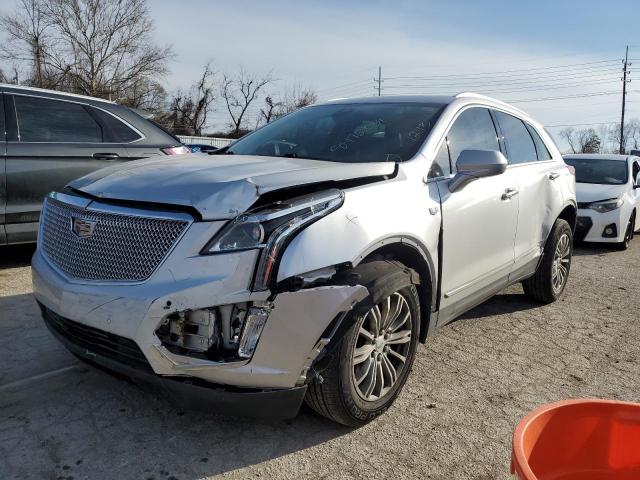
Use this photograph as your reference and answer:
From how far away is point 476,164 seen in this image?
324 cm

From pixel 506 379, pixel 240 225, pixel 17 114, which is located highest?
pixel 17 114

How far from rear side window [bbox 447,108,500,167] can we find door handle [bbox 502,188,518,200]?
1.14ft

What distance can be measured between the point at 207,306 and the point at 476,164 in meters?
1.84

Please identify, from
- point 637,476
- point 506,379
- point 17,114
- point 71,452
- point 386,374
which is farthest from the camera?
point 17,114

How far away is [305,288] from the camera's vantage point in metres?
2.31

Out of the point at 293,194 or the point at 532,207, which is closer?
the point at 293,194

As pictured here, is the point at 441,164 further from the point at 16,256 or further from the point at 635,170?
the point at 635,170

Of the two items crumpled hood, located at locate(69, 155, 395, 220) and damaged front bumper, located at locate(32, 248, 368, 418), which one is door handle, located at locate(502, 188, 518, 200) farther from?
damaged front bumper, located at locate(32, 248, 368, 418)

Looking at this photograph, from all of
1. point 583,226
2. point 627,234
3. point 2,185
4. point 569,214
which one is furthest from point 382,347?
point 627,234

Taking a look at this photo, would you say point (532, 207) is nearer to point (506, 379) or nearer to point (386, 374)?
point (506, 379)

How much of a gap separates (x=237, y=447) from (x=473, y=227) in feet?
6.40

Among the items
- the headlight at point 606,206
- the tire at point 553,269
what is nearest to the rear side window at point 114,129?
the tire at point 553,269

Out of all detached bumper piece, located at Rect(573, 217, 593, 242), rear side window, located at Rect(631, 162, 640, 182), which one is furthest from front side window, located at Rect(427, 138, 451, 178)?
rear side window, located at Rect(631, 162, 640, 182)

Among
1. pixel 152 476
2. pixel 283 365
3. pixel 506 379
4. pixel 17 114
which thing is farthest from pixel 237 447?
pixel 17 114
